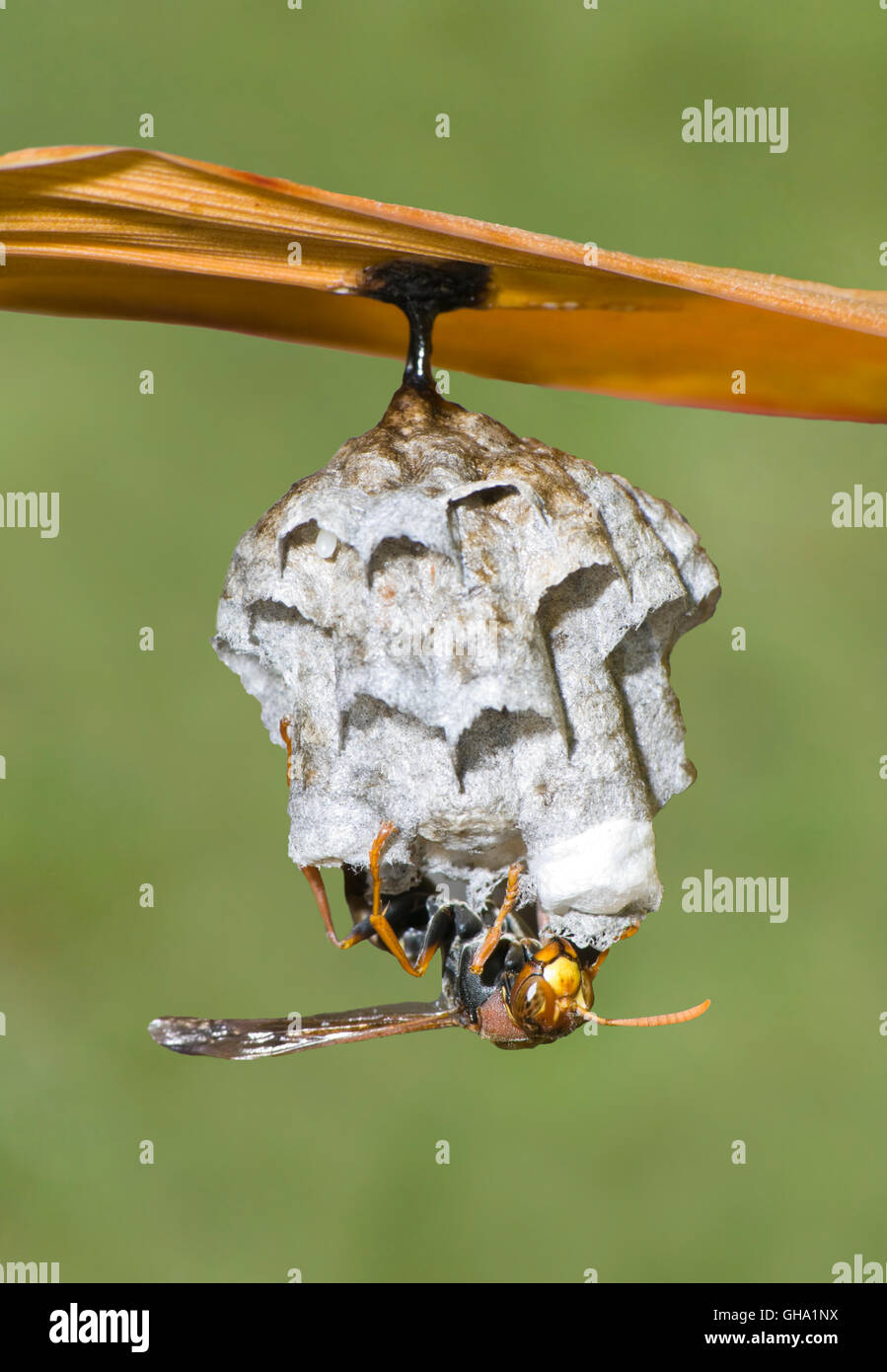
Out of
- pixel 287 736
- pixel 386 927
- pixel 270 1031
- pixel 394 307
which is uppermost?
pixel 394 307

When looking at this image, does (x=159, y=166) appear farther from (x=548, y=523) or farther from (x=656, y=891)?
(x=656, y=891)

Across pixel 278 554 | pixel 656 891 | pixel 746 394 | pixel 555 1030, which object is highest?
pixel 746 394

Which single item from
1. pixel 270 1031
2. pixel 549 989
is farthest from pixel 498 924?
pixel 270 1031

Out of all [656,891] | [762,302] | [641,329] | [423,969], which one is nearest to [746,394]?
[641,329]

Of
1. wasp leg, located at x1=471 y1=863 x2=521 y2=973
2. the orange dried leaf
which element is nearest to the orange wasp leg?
wasp leg, located at x1=471 y1=863 x2=521 y2=973

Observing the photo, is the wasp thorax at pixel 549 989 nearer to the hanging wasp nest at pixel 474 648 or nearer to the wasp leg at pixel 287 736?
the hanging wasp nest at pixel 474 648

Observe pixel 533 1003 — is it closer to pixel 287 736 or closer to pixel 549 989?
pixel 549 989

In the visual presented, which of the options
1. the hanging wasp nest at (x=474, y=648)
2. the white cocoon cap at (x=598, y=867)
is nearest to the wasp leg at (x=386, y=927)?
the hanging wasp nest at (x=474, y=648)

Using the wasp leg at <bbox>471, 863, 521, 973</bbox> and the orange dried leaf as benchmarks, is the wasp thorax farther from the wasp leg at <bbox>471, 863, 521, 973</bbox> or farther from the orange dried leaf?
the orange dried leaf
